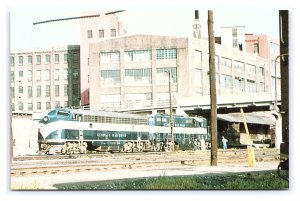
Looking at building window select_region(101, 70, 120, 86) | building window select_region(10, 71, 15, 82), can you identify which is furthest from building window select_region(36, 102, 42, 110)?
building window select_region(101, 70, 120, 86)

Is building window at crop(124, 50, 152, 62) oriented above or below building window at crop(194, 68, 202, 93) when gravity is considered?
above

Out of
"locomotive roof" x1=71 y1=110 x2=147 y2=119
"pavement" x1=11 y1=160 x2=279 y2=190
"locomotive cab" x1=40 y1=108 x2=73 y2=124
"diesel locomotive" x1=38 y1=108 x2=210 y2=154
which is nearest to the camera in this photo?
"pavement" x1=11 y1=160 x2=279 y2=190

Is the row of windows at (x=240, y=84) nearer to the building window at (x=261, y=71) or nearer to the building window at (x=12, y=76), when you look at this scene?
the building window at (x=261, y=71)

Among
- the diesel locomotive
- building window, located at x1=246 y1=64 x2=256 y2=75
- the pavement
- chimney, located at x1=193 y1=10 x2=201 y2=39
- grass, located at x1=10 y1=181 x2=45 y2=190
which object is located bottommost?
grass, located at x1=10 y1=181 x2=45 y2=190

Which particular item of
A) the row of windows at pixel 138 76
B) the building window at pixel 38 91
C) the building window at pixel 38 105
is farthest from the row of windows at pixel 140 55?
the building window at pixel 38 91

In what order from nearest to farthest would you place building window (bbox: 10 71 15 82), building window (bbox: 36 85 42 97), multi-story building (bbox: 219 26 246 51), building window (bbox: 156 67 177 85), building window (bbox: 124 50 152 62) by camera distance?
building window (bbox: 10 71 15 82) → multi-story building (bbox: 219 26 246 51) → building window (bbox: 36 85 42 97) → building window (bbox: 156 67 177 85) → building window (bbox: 124 50 152 62)

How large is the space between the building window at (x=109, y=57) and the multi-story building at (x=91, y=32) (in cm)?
59

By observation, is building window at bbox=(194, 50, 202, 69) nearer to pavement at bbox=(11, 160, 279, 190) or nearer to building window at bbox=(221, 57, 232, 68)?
building window at bbox=(221, 57, 232, 68)

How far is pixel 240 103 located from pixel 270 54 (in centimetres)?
181

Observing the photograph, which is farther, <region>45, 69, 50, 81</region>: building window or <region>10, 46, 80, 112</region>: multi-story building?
<region>45, 69, 50, 81</region>: building window

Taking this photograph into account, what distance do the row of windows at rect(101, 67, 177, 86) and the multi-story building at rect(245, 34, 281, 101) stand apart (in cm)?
261

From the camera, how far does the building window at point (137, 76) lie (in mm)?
14656

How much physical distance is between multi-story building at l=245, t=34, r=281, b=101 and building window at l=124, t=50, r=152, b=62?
3135 mm

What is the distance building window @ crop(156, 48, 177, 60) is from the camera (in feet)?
47.3
